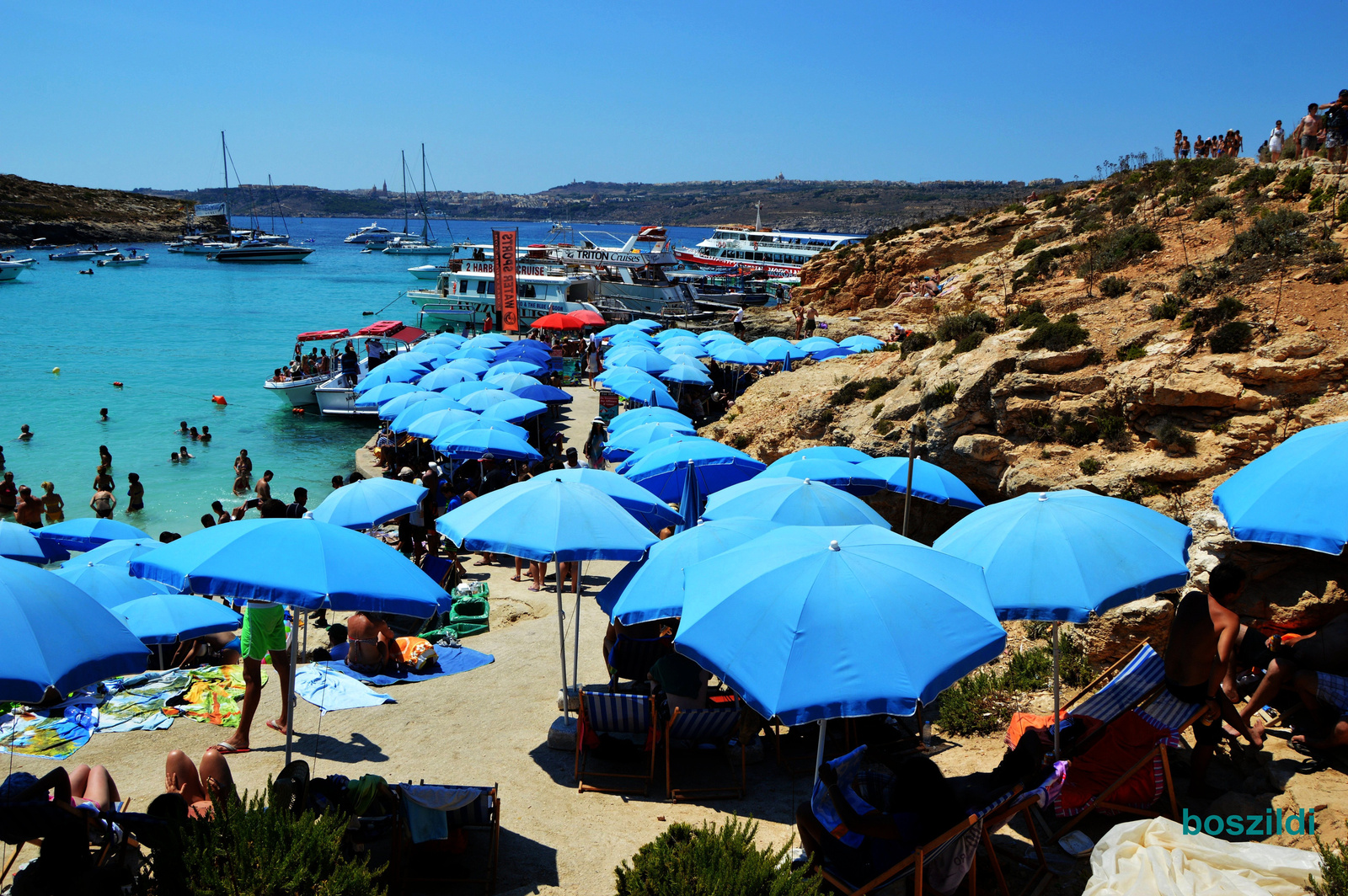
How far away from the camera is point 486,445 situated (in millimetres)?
13273

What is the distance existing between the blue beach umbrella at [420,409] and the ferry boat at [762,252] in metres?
48.4

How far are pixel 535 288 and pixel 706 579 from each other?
3871cm

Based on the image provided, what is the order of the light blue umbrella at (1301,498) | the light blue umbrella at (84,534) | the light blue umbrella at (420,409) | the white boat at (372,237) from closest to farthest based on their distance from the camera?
the light blue umbrella at (1301,498) < the light blue umbrella at (84,534) < the light blue umbrella at (420,409) < the white boat at (372,237)

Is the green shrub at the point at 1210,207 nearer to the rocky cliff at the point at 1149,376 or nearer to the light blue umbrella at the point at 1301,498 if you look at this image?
the rocky cliff at the point at 1149,376

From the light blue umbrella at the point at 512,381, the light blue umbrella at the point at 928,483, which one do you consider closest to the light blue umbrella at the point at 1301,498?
the light blue umbrella at the point at 928,483

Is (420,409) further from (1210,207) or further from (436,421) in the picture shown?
(1210,207)

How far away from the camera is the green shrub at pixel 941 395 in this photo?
38.0 feet

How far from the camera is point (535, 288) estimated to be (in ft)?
137

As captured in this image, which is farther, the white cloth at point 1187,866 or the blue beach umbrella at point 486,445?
the blue beach umbrella at point 486,445

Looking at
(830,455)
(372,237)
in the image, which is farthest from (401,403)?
(372,237)

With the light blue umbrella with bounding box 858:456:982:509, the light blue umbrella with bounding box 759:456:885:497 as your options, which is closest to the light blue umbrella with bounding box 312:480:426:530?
the light blue umbrella with bounding box 759:456:885:497

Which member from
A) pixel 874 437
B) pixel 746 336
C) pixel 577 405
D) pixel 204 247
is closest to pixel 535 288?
pixel 746 336

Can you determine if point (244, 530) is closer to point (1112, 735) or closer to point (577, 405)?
point (1112, 735)

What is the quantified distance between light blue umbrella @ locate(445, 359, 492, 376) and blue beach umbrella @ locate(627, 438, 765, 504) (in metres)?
11.3
